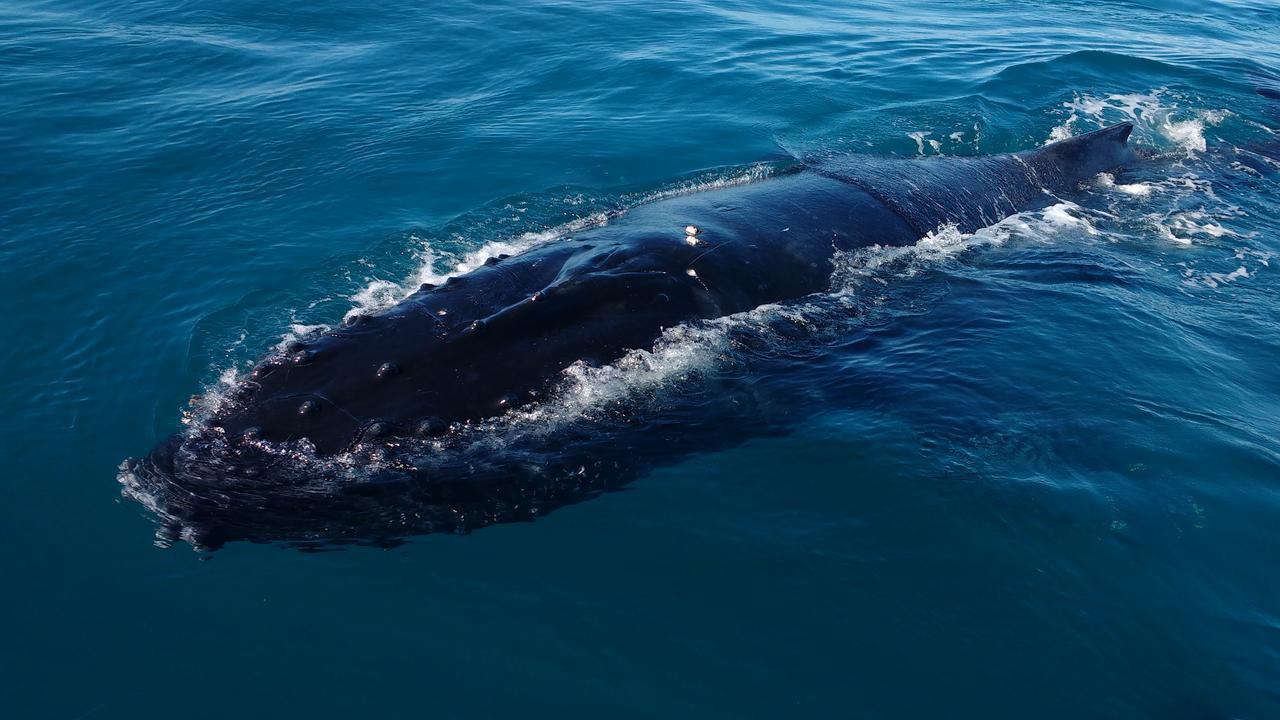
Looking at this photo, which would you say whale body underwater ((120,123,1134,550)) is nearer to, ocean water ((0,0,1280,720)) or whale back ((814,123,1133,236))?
ocean water ((0,0,1280,720))

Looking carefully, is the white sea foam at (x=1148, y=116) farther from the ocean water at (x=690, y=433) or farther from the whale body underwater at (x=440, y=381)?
the whale body underwater at (x=440, y=381)

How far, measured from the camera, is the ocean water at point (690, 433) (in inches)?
392

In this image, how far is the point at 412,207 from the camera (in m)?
21.6

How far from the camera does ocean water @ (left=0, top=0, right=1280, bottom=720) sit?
32.7 ft

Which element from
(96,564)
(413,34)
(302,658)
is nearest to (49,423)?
(96,564)

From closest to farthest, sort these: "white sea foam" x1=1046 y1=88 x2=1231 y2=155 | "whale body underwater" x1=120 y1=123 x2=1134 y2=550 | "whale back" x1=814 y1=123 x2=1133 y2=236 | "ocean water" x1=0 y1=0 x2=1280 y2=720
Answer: "ocean water" x1=0 y1=0 x2=1280 y2=720 → "whale body underwater" x1=120 y1=123 x2=1134 y2=550 → "whale back" x1=814 y1=123 x2=1133 y2=236 → "white sea foam" x1=1046 y1=88 x2=1231 y2=155

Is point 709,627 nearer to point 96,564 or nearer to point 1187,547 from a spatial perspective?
point 1187,547

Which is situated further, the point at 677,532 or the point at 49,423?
the point at 49,423

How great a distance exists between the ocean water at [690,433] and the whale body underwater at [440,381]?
501 mm

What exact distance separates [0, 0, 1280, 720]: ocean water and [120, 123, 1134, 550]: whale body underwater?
0.50 m

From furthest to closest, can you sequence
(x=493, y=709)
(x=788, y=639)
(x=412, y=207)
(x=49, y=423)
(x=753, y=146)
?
(x=753, y=146) → (x=412, y=207) → (x=49, y=423) → (x=788, y=639) → (x=493, y=709)

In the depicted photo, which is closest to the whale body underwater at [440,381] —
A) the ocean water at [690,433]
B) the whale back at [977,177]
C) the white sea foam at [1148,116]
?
the ocean water at [690,433]

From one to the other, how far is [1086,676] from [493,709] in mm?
6633

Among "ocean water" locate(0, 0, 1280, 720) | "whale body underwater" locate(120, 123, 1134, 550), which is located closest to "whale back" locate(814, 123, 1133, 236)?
"ocean water" locate(0, 0, 1280, 720)
